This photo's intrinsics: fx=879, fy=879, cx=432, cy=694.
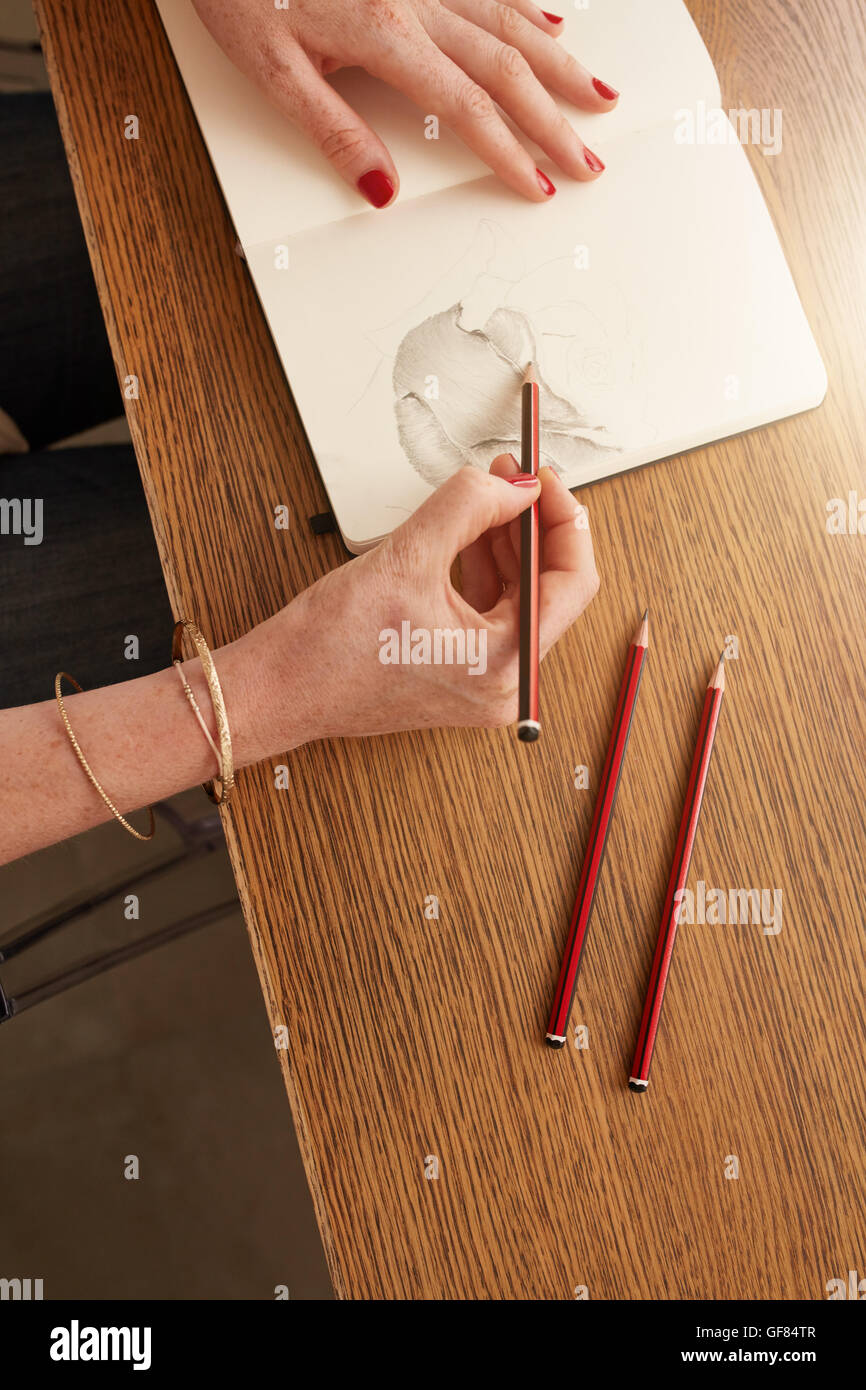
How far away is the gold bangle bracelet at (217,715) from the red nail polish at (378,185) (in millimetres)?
371

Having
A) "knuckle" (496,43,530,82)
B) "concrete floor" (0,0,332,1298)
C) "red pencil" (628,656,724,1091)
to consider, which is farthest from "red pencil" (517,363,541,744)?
"concrete floor" (0,0,332,1298)

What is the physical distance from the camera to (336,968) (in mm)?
633

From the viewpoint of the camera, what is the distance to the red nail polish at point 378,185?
27.2 inches

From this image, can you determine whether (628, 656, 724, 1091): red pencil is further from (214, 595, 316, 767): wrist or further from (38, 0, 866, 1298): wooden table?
(214, 595, 316, 767): wrist

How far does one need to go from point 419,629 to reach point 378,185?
368 mm

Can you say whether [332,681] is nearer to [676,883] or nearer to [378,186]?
[676,883]

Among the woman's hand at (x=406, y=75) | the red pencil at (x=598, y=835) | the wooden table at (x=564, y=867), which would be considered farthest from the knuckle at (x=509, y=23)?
the red pencil at (x=598, y=835)

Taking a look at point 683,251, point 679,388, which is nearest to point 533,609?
point 679,388

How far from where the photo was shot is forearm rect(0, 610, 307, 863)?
0.62 m

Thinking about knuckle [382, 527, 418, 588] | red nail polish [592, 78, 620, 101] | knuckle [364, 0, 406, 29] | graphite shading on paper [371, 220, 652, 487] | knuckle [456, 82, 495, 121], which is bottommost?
knuckle [382, 527, 418, 588]

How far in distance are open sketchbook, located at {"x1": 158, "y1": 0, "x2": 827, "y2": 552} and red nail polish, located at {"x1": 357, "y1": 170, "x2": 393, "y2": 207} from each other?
13 mm

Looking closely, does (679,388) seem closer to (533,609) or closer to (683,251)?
(683,251)

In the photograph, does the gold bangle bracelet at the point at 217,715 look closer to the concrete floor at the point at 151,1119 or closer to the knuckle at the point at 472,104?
the knuckle at the point at 472,104
